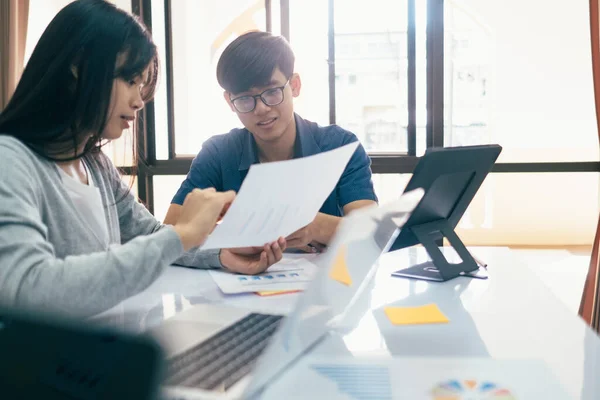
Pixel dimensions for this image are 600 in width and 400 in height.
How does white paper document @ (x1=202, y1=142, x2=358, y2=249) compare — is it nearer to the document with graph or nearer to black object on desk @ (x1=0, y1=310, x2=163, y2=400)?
the document with graph

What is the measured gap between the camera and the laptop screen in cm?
52

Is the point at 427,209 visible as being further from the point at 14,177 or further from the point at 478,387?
the point at 14,177

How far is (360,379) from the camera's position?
66 centimetres

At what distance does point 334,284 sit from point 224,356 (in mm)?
165

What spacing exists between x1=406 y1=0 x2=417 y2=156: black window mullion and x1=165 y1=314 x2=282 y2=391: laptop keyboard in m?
2.19

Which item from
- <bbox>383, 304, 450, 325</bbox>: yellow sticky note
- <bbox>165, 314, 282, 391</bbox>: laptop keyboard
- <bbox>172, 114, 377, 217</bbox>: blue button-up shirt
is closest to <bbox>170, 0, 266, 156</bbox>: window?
<bbox>172, 114, 377, 217</bbox>: blue button-up shirt

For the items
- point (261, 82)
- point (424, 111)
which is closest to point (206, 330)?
point (261, 82)

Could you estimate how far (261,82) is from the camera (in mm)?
1604

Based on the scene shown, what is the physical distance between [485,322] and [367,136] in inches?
199

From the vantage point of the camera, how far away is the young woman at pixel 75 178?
2.54 ft

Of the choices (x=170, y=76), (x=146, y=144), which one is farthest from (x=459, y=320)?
(x=170, y=76)

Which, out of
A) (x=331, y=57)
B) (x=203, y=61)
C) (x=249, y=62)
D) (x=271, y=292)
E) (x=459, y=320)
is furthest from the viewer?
(x=203, y=61)

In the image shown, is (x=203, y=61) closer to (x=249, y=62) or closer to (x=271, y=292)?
(x=249, y=62)

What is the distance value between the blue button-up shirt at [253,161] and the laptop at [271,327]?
0.81 metres
